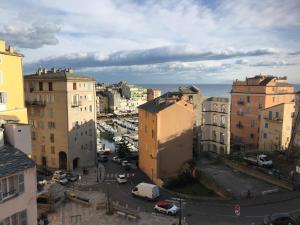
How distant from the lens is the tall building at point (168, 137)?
44656 millimetres

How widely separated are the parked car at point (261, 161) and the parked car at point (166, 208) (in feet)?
54.2

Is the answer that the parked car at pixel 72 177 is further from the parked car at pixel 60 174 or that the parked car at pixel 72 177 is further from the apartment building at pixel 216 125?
the apartment building at pixel 216 125

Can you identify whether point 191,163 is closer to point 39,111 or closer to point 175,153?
point 175,153

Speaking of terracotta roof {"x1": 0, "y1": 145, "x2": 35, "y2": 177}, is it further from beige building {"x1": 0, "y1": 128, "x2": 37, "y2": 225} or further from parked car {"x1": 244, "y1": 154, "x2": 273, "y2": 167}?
parked car {"x1": 244, "y1": 154, "x2": 273, "y2": 167}

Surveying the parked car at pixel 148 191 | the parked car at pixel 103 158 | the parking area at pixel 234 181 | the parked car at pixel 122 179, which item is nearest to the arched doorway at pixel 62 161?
the parked car at pixel 103 158

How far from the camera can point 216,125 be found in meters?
54.5

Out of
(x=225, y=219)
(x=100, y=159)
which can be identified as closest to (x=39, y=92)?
(x=100, y=159)

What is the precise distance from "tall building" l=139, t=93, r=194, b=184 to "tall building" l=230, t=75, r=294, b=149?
23.1 m

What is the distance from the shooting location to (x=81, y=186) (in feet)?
152

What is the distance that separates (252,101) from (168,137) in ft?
92.2

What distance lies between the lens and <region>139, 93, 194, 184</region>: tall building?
44.7 metres

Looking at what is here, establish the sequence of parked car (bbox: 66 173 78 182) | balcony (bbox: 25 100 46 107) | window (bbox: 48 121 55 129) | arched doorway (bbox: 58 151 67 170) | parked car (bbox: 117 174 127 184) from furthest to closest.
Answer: arched doorway (bbox: 58 151 67 170)
window (bbox: 48 121 55 129)
balcony (bbox: 25 100 46 107)
parked car (bbox: 66 173 78 182)
parked car (bbox: 117 174 127 184)

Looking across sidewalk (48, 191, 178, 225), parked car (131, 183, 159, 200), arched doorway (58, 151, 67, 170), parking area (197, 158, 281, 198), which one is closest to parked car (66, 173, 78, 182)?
arched doorway (58, 151, 67, 170)

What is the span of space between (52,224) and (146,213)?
33.0 ft
